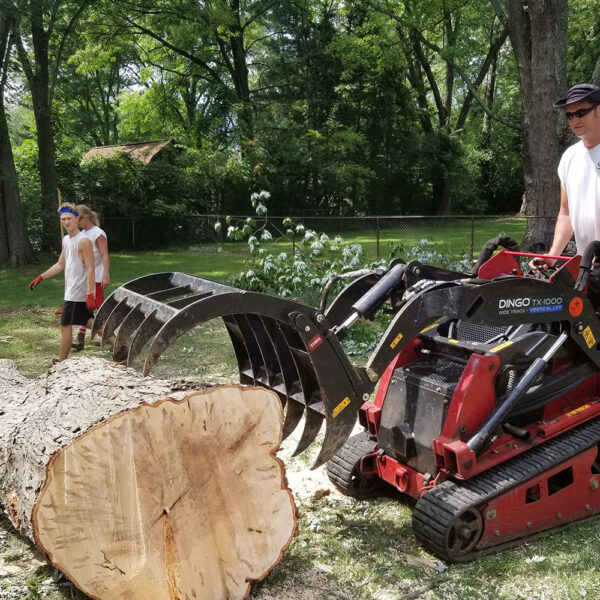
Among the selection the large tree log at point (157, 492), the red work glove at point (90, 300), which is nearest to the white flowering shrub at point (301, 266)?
the red work glove at point (90, 300)

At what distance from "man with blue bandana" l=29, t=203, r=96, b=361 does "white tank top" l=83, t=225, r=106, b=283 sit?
0.14 meters

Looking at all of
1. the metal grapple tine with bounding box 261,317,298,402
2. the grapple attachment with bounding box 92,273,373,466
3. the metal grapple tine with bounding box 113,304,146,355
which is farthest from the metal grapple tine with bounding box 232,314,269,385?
the metal grapple tine with bounding box 113,304,146,355

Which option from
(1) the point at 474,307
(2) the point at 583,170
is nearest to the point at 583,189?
(2) the point at 583,170

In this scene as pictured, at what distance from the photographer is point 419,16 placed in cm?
2133

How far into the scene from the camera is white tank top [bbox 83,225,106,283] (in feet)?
23.4

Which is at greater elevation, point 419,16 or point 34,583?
point 419,16

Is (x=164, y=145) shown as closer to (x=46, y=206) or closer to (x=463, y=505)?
(x=46, y=206)

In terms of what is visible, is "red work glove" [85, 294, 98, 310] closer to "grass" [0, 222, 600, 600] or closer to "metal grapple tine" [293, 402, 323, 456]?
"grass" [0, 222, 600, 600]

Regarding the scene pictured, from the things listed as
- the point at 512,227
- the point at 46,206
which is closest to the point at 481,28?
the point at 512,227

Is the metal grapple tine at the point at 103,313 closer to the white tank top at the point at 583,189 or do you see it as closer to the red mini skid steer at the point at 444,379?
the red mini skid steer at the point at 444,379

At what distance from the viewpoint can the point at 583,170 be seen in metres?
4.10

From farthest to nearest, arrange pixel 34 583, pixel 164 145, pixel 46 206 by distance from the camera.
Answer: pixel 164 145 < pixel 46 206 < pixel 34 583

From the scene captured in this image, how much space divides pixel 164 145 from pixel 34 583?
967 inches

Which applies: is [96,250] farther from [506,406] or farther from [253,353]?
[506,406]
